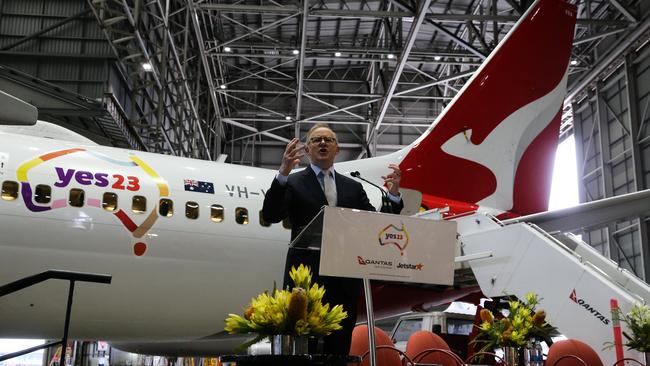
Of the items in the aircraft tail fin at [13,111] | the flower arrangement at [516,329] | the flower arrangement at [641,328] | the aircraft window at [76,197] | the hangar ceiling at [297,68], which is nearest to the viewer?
the aircraft tail fin at [13,111]

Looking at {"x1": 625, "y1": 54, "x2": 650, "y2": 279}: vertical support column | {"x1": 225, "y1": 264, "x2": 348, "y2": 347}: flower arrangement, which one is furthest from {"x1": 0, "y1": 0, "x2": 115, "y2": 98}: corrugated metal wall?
{"x1": 625, "y1": 54, "x2": 650, "y2": 279}: vertical support column

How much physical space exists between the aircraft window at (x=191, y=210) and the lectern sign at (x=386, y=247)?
17.1 ft

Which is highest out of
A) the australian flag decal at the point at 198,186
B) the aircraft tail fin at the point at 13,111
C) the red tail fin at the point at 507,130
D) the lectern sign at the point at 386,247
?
the red tail fin at the point at 507,130

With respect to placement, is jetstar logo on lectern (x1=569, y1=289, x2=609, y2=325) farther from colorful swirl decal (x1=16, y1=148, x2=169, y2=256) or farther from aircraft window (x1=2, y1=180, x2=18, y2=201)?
aircraft window (x1=2, y1=180, x2=18, y2=201)

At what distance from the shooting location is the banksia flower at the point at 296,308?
284cm

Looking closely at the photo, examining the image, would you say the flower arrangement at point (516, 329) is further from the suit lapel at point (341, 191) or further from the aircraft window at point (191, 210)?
the aircraft window at point (191, 210)

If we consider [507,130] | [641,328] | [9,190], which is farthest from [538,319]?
[507,130]

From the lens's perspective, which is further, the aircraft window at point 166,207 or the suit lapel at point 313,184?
the aircraft window at point 166,207

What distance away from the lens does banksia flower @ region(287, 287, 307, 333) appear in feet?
9.33

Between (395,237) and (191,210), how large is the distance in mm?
5280

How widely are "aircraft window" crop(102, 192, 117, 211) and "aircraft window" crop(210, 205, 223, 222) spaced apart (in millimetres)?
1120

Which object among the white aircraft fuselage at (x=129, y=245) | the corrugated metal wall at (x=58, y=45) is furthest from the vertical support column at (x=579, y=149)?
the white aircraft fuselage at (x=129, y=245)

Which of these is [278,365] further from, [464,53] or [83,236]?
[464,53]

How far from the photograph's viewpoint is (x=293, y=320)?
9.39 feet
